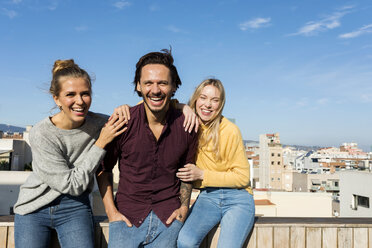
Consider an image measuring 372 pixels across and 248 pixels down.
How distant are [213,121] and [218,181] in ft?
1.66

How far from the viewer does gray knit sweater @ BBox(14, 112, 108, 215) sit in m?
2.31

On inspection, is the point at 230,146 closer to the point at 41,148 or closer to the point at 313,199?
the point at 41,148

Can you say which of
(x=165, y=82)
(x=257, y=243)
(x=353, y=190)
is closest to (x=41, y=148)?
(x=165, y=82)

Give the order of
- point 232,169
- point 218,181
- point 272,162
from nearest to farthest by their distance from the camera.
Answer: point 218,181 → point 232,169 → point 272,162

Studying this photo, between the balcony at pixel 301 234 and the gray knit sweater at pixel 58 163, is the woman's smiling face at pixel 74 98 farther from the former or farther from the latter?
the balcony at pixel 301 234

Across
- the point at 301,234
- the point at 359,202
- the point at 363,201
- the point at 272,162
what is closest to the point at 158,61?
the point at 301,234

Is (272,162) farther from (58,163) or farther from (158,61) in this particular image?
(58,163)

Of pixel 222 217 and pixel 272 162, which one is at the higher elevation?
pixel 222 217

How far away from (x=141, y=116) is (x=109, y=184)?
23.0 inches

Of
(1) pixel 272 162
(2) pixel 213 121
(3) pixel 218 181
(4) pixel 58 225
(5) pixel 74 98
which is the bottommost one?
(1) pixel 272 162

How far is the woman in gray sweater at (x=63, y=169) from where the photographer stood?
2322 millimetres

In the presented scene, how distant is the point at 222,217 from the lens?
8.82 feet

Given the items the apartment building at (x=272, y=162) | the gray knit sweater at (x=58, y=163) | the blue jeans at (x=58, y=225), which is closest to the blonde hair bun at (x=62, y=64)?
the gray knit sweater at (x=58, y=163)

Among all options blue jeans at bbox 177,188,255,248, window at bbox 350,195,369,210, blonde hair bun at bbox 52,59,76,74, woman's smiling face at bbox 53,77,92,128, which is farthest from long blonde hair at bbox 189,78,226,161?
window at bbox 350,195,369,210
